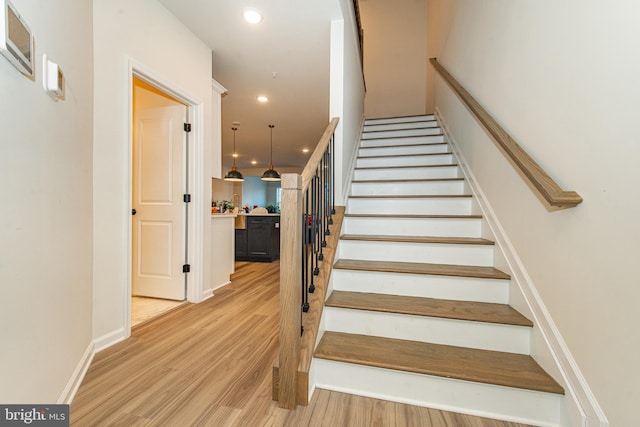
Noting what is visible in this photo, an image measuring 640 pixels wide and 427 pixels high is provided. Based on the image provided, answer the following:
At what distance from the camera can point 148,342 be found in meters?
1.93

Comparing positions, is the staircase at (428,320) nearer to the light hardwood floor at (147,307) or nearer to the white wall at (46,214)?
the white wall at (46,214)

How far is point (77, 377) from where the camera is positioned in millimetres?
1450

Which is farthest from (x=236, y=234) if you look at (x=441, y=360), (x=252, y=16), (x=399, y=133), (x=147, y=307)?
(x=441, y=360)

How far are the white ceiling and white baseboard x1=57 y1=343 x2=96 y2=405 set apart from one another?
267cm

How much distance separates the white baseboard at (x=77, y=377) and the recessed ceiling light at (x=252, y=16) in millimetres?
2781

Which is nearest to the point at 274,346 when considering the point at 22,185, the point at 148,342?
the point at 148,342

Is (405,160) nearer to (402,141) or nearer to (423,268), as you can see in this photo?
(402,141)

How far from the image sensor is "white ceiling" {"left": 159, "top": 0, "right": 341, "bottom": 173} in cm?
237

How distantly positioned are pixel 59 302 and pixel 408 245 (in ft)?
6.72

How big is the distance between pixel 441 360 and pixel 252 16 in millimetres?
2964

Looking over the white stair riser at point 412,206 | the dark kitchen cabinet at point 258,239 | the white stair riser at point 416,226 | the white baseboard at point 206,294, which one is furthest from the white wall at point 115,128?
the dark kitchen cabinet at point 258,239

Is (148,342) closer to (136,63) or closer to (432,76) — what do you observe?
(136,63)

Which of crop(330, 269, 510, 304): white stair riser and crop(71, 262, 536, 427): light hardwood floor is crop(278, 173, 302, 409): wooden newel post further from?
crop(330, 269, 510, 304): white stair riser

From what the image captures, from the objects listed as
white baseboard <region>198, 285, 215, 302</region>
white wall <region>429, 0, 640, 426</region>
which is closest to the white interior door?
white baseboard <region>198, 285, 215, 302</region>
